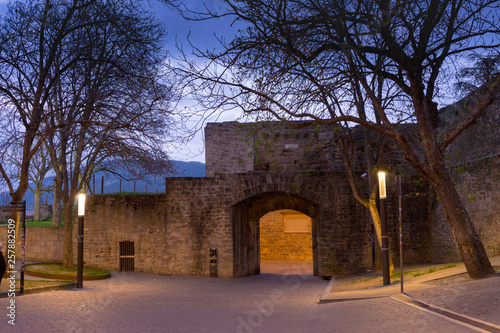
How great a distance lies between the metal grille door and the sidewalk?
34.5 feet

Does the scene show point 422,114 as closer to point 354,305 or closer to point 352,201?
point 354,305

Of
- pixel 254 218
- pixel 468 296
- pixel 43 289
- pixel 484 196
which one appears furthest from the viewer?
pixel 254 218

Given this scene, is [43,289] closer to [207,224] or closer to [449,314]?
[207,224]

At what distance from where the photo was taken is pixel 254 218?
857 inches

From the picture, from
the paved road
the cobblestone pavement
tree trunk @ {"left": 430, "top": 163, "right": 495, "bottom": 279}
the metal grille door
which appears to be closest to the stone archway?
the metal grille door

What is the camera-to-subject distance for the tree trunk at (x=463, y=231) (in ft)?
31.7

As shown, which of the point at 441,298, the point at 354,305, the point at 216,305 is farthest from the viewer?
the point at 216,305

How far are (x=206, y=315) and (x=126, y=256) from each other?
11158mm

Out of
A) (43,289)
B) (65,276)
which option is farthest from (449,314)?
(65,276)

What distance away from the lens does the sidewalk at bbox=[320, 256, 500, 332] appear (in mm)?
6148

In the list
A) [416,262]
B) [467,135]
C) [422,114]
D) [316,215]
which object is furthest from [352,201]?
[422,114]

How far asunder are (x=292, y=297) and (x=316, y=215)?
8.54m

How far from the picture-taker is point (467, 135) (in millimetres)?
17844

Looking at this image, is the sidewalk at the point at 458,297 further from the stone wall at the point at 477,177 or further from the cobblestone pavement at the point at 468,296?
the stone wall at the point at 477,177
